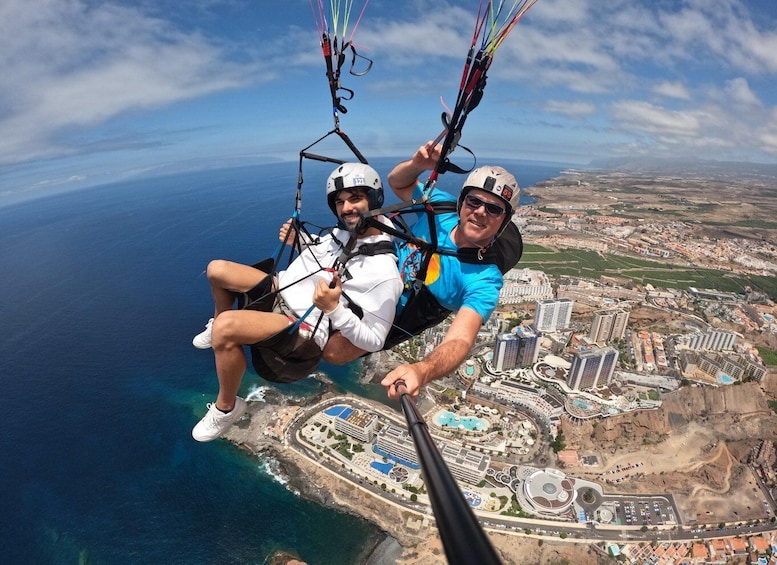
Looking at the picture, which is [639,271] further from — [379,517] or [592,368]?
[379,517]

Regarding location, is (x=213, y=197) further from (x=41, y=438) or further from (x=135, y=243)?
(x=41, y=438)

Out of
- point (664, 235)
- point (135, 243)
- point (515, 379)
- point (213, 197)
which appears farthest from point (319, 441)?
point (213, 197)

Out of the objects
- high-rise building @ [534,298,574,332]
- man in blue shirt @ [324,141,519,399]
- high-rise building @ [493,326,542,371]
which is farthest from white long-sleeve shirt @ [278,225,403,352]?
high-rise building @ [534,298,574,332]

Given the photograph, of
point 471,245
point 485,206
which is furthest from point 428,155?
point 471,245

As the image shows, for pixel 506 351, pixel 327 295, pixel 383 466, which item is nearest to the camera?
pixel 327 295

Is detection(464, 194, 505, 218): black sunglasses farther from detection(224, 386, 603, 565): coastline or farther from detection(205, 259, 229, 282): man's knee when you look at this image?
detection(224, 386, 603, 565): coastline

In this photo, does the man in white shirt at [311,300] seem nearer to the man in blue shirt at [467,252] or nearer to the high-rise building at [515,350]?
the man in blue shirt at [467,252]
